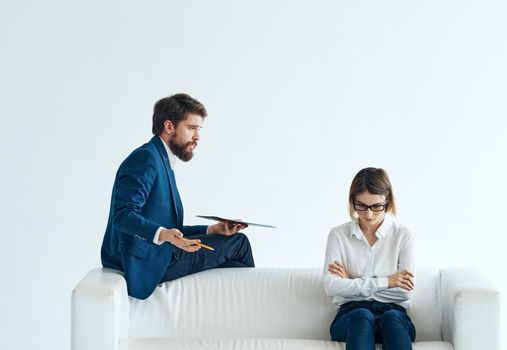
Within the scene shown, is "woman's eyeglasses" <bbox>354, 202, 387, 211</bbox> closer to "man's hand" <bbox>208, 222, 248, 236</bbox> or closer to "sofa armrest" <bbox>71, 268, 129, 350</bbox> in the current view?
"man's hand" <bbox>208, 222, 248, 236</bbox>

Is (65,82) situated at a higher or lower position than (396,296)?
higher

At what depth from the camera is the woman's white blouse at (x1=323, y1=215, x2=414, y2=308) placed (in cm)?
377

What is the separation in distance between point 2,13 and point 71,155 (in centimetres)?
96

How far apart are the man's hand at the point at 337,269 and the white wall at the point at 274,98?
1.48 m

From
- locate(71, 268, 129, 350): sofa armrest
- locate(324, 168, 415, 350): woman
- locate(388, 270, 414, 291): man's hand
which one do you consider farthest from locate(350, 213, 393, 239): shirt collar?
locate(71, 268, 129, 350): sofa armrest

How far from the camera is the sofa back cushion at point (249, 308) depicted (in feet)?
13.1

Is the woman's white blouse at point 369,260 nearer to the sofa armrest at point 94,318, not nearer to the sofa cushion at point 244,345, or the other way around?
the sofa cushion at point 244,345

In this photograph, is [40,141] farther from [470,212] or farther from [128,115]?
[470,212]

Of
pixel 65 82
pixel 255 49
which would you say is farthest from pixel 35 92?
pixel 255 49

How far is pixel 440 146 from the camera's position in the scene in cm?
529

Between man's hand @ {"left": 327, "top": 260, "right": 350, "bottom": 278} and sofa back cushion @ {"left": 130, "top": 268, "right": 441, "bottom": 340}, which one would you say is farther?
sofa back cushion @ {"left": 130, "top": 268, "right": 441, "bottom": 340}

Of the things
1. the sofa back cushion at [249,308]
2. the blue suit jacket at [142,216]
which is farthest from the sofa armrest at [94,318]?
the sofa back cushion at [249,308]

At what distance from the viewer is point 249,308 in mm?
4066

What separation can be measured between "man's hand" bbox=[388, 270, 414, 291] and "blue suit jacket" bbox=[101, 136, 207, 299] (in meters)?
1.00
